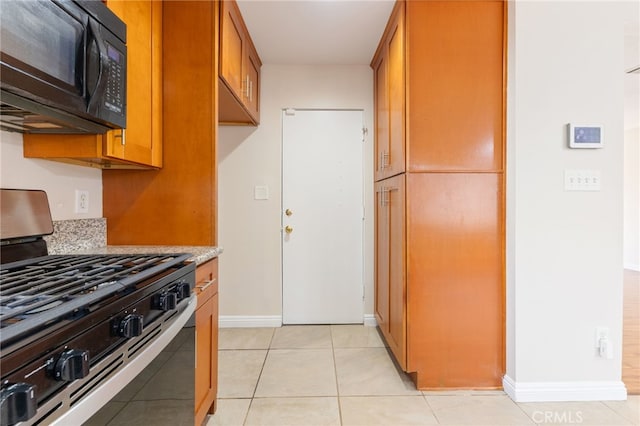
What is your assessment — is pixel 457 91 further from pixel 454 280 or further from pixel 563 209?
pixel 454 280

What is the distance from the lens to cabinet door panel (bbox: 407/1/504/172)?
193 centimetres

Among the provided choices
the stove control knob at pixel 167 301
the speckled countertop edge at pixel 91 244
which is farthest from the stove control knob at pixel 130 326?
the speckled countertop edge at pixel 91 244

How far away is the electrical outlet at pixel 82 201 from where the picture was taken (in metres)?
1.58

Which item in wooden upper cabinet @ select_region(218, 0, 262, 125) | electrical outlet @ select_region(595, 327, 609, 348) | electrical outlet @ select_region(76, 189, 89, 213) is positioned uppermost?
wooden upper cabinet @ select_region(218, 0, 262, 125)

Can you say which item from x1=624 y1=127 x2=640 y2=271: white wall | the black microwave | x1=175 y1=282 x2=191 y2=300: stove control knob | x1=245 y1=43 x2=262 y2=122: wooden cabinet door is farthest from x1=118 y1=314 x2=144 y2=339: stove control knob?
x1=624 y1=127 x2=640 y2=271: white wall

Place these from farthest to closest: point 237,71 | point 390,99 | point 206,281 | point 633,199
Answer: point 633,199, point 390,99, point 237,71, point 206,281

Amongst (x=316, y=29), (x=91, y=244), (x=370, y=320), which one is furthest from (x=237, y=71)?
(x=370, y=320)

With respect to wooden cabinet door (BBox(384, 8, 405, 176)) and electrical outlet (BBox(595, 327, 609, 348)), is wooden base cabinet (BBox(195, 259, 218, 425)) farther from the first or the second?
electrical outlet (BBox(595, 327, 609, 348))

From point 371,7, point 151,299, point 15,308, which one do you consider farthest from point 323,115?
→ point 15,308

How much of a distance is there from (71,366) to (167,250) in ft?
3.16

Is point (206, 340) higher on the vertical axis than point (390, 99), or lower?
lower

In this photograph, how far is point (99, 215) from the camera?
1.71m

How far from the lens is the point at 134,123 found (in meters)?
1.47

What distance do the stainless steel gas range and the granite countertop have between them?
150 millimetres
